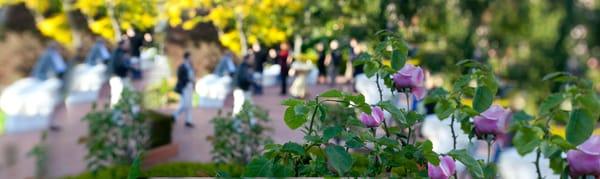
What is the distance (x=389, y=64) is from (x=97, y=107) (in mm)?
2987

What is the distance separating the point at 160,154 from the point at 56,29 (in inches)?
55.4

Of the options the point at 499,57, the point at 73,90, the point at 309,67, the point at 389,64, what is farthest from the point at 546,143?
the point at 499,57

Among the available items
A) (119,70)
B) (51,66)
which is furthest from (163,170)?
(51,66)

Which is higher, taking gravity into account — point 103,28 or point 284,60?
point 103,28

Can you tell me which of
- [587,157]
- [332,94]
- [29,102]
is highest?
[29,102]

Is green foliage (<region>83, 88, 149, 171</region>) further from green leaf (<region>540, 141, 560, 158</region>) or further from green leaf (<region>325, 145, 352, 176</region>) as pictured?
green leaf (<region>325, 145, 352, 176</region>)

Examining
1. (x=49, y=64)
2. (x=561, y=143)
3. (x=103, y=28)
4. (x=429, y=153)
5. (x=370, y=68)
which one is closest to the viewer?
(x=429, y=153)

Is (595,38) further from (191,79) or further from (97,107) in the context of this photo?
(97,107)

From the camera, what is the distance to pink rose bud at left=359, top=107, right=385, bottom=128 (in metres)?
0.91

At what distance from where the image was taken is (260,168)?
73 cm

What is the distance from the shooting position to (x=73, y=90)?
3451 millimetres

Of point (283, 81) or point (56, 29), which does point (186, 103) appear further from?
point (56, 29)

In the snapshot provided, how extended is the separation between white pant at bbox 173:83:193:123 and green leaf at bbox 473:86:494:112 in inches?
126

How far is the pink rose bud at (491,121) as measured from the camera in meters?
1.16
